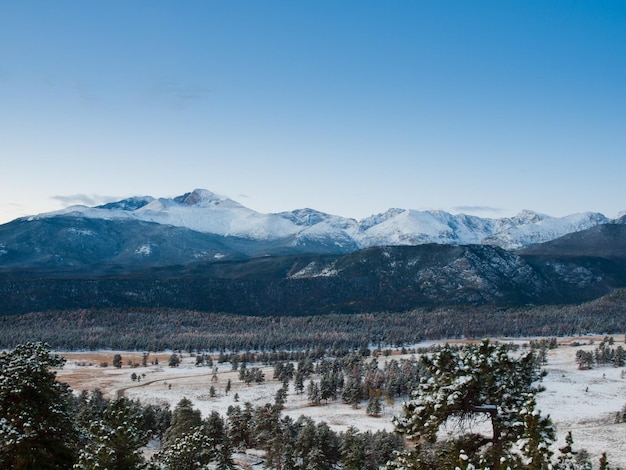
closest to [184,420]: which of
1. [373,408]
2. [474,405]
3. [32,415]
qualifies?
[32,415]

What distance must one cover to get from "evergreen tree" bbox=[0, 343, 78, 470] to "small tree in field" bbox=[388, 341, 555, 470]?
16754 mm

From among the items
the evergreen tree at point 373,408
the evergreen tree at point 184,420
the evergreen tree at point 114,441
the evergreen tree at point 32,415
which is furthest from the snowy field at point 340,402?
the evergreen tree at point 32,415

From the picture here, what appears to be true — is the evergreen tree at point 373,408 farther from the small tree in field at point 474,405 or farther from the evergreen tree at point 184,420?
the small tree in field at point 474,405

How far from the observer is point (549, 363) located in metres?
176

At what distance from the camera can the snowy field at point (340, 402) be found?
3735 inches

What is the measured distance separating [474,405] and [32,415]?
1985cm

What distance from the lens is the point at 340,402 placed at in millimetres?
129625

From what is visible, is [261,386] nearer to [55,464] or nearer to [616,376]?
[616,376]

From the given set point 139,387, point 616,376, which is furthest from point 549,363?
point 139,387

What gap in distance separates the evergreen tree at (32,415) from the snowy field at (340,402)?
199 ft

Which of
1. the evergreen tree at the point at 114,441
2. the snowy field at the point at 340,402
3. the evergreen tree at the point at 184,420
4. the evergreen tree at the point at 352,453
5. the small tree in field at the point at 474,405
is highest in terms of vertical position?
the small tree in field at the point at 474,405

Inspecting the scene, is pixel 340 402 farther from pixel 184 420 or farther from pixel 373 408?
pixel 184 420

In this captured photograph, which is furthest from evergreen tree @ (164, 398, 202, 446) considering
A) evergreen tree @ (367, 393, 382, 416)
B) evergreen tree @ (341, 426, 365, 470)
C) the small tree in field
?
the small tree in field

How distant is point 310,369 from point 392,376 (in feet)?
119
